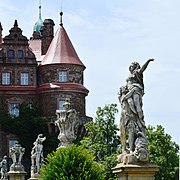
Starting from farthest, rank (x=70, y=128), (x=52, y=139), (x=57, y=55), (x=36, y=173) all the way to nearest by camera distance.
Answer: (x=57, y=55), (x=52, y=139), (x=36, y=173), (x=70, y=128)

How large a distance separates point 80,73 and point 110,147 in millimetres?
24510

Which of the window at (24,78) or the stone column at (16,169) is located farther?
the window at (24,78)

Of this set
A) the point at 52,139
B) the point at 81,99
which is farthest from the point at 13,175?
the point at 81,99

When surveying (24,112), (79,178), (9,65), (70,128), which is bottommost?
(79,178)

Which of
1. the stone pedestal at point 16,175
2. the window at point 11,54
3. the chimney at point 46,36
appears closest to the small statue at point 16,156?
the stone pedestal at point 16,175

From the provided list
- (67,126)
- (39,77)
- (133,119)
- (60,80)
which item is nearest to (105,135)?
(67,126)

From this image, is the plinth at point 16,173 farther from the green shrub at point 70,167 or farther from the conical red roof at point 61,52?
the conical red roof at point 61,52

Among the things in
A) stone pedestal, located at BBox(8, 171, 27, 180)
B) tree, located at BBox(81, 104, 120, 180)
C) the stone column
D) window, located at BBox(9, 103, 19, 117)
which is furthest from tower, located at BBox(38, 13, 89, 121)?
stone pedestal, located at BBox(8, 171, 27, 180)

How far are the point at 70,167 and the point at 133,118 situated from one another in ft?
27.9

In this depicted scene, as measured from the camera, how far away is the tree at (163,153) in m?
44.6

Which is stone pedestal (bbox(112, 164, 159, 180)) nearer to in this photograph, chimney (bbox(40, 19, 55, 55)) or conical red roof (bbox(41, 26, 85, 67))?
conical red roof (bbox(41, 26, 85, 67))

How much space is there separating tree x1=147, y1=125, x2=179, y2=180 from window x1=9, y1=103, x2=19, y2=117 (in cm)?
2634

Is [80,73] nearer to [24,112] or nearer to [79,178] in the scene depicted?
[24,112]

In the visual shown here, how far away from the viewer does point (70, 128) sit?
26516 mm
